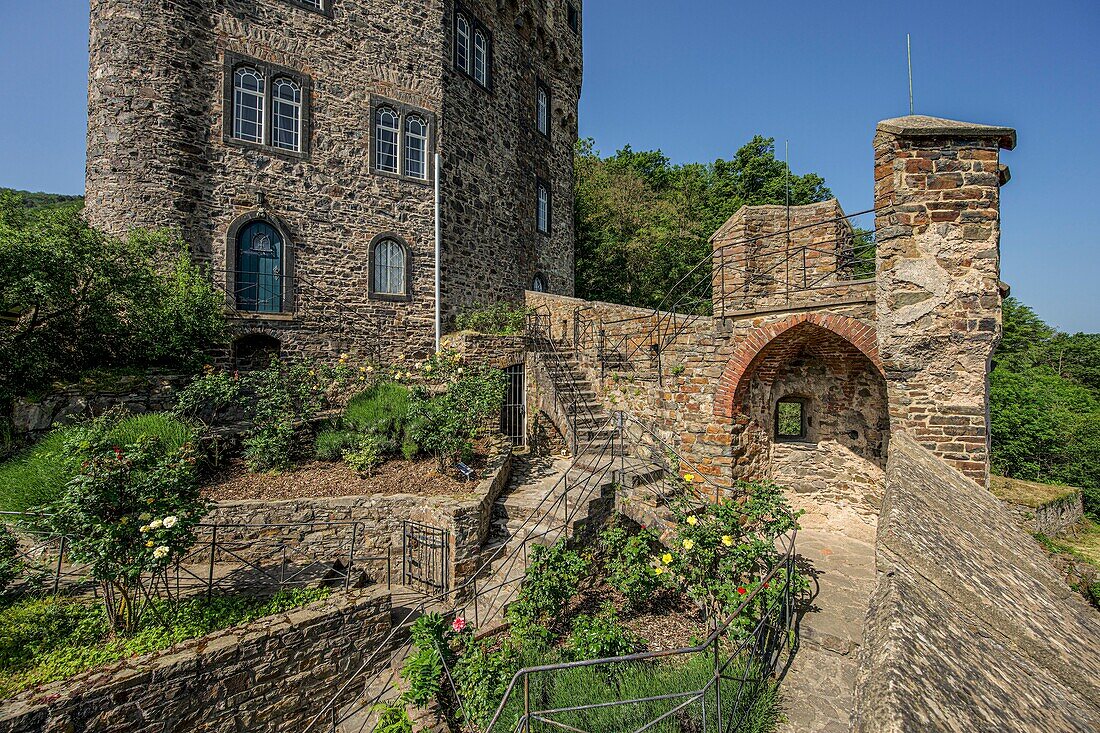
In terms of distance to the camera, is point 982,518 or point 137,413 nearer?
point 982,518

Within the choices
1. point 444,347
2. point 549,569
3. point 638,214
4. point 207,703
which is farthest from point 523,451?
point 638,214

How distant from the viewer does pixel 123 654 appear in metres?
4.98

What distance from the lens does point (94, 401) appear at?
7.80 metres

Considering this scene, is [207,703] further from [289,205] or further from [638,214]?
[638,214]

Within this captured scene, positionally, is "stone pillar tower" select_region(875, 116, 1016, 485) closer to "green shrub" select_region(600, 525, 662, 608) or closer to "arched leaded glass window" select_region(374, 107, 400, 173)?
"green shrub" select_region(600, 525, 662, 608)

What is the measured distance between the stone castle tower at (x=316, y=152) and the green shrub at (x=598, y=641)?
9.49 meters

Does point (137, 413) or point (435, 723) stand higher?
point (137, 413)

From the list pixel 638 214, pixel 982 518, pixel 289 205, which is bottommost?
pixel 982 518

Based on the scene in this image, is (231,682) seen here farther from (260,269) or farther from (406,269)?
(406,269)

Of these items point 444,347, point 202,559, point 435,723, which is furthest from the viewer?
point 444,347

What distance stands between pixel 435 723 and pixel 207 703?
2.75m

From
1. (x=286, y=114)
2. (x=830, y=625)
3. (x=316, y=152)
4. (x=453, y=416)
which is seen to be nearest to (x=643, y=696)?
(x=830, y=625)

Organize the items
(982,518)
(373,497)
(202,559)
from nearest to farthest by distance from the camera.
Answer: (982,518), (202,559), (373,497)

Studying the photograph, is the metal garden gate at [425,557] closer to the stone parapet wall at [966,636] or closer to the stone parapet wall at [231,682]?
the stone parapet wall at [231,682]
